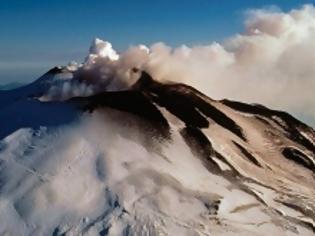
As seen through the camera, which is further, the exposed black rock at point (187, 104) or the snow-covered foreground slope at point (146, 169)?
the exposed black rock at point (187, 104)

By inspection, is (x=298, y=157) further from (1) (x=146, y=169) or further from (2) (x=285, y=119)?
(1) (x=146, y=169)

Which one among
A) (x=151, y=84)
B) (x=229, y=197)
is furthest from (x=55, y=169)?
(x=151, y=84)

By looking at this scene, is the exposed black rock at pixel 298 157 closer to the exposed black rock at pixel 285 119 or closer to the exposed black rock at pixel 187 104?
the exposed black rock at pixel 285 119

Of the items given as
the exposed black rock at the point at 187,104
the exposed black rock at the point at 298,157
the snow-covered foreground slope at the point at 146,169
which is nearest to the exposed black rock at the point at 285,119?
the snow-covered foreground slope at the point at 146,169

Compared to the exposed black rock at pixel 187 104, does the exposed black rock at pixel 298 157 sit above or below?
below

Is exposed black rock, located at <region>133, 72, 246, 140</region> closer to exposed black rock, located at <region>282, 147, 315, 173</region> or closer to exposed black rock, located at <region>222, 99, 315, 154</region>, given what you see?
exposed black rock, located at <region>282, 147, 315, 173</region>

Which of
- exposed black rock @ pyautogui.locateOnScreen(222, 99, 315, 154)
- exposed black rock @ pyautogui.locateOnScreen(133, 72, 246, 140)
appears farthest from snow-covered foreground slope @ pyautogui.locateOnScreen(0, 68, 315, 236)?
exposed black rock @ pyautogui.locateOnScreen(222, 99, 315, 154)

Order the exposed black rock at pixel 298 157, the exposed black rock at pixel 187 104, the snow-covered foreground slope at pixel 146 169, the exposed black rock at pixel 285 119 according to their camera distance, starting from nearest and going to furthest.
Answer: the snow-covered foreground slope at pixel 146 169
the exposed black rock at pixel 187 104
the exposed black rock at pixel 298 157
the exposed black rock at pixel 285 119

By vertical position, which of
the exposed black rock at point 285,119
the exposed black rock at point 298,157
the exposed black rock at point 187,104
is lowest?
the exposed black rock at point 298,157

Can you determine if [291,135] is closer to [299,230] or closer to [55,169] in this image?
[299,230]

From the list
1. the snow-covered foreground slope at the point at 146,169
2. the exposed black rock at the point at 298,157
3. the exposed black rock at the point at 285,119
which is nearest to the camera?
the snow-covered foreground slope at the point at 146,169
